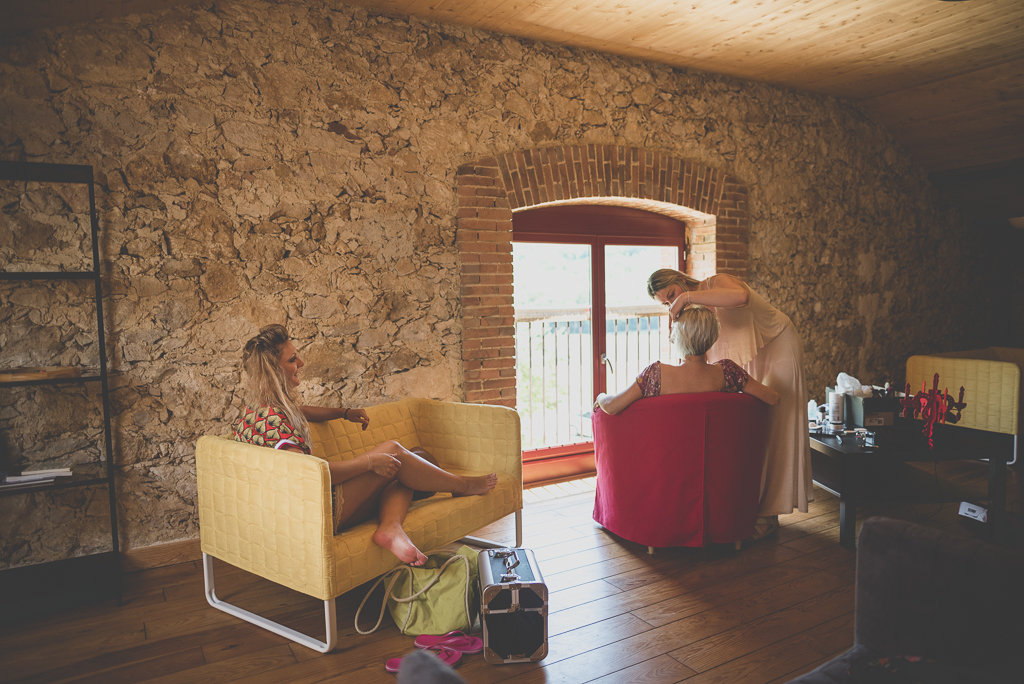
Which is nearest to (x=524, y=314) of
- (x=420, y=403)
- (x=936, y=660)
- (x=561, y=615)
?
(x=420, y=403)

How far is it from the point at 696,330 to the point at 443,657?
1.87m

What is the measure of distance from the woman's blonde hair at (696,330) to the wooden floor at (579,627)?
1.08m

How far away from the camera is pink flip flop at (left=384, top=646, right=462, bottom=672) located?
2283 mm

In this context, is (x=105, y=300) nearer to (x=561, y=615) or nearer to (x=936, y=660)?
(x=561, y=615)

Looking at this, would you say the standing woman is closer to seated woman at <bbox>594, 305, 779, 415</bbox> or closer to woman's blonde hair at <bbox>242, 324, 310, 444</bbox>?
seated woman at <bbox>594, 305, 779, 415</bbox>

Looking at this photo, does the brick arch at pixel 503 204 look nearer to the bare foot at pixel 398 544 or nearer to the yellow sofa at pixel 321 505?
the yellow sofa at pixel 321 505

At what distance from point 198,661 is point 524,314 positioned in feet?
9.83

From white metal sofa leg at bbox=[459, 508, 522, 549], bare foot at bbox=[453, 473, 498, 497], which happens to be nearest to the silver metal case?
bare foot at bbox=[453, 473, 498, 497]

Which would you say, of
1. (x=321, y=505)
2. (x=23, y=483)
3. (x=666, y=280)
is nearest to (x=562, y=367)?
(x=666, y=280)

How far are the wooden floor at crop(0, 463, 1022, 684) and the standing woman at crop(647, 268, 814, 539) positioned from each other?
0.25 metres

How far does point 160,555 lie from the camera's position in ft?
10.6

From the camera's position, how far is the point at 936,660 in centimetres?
153

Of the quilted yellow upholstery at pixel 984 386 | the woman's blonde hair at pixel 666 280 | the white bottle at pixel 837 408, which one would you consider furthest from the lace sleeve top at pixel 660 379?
the quilted yellow upholstery at pixel 984 386

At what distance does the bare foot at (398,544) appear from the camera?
2.52 meters
